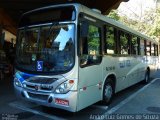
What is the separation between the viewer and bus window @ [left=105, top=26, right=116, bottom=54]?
24.9ft

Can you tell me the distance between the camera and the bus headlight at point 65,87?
5871 mm

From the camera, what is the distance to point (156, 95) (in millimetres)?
9852

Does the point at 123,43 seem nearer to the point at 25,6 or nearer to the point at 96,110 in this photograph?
the point at 96,110

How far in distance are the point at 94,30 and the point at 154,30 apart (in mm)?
28903

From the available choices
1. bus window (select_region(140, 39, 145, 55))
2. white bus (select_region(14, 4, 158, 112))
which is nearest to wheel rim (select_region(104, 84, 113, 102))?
white bus (select_region(14, 4, 158, 112))

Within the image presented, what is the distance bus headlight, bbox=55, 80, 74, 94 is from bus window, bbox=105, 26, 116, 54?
6.79ft

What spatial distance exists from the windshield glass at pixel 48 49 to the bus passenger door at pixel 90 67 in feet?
1.05

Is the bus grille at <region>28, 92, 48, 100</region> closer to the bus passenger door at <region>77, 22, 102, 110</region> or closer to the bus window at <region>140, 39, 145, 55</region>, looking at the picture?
the bus passenger door at <region>77, 22, 102, 110</region>

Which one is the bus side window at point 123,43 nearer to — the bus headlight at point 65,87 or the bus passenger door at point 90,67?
the bus passenger door at point 90,67

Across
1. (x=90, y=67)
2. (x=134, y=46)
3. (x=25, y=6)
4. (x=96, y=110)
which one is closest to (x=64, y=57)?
(x=90, y=67)

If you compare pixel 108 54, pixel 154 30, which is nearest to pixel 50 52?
pixel 108 54

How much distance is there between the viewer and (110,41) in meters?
7.84

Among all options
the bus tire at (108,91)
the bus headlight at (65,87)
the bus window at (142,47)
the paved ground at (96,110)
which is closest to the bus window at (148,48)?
the bus window at (142,47)

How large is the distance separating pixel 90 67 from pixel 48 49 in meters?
1.18
